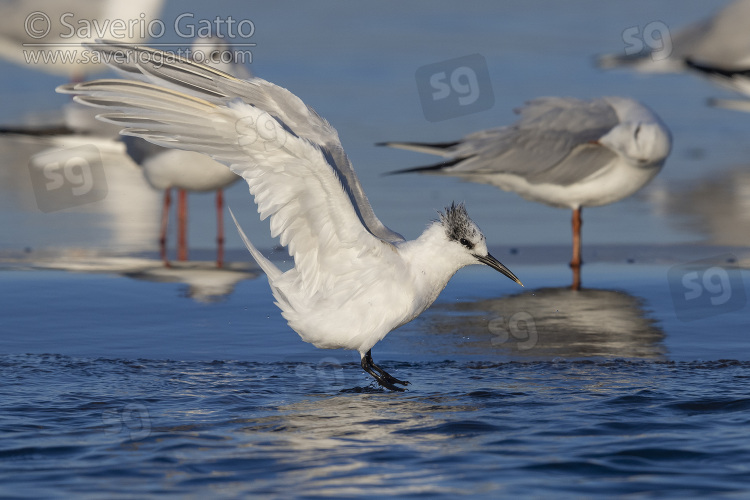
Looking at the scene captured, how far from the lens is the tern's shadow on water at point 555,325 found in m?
6.99

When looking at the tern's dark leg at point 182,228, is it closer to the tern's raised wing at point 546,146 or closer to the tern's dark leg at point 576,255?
the tern's raised wing at point 546,146

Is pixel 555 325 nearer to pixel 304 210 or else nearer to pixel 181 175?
pixel 304 210

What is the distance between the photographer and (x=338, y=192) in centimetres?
600

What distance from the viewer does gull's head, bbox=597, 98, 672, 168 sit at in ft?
31.8

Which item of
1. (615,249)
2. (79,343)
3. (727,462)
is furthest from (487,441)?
(615,249)

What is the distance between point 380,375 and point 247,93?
1614mm

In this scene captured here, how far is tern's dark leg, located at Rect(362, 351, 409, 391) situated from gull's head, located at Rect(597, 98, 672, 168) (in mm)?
3985

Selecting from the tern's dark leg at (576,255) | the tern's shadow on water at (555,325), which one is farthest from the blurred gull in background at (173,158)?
the tern's dark leg at (576,255)

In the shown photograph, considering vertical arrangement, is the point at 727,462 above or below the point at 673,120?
below

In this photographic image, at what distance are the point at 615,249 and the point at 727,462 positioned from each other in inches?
191

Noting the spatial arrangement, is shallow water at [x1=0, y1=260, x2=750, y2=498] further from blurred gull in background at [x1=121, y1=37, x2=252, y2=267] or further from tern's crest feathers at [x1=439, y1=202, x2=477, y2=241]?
blurred gull in background at [x1=121, y1=37, x2=252, y2=267]

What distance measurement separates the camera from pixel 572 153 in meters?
9.93

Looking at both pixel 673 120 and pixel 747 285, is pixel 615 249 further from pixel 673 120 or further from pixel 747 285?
pixel 673 120

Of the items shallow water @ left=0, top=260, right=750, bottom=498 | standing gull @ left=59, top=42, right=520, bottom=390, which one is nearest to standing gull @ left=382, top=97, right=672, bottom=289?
shallow water @ left=0, top=260, right=750, bottom=498
